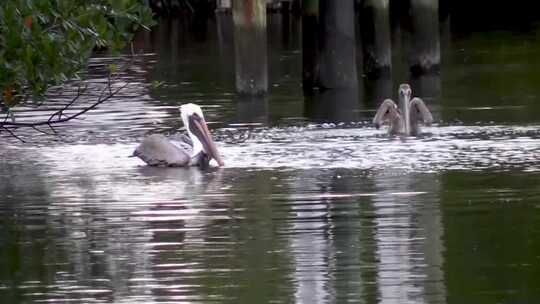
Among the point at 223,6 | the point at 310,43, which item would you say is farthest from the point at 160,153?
the point at 223,6

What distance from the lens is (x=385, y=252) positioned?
1166 centimetres

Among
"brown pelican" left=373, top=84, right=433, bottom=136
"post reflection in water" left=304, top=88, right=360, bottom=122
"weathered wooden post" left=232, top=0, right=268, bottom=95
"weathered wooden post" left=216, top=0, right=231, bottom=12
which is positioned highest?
"weathered wooden post" left=232, top=0, right=268, bottom=95

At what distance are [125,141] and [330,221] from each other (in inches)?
310

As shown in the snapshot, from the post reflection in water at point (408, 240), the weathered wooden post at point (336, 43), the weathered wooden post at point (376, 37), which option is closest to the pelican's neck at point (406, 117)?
the post reflection in water at point (408, 240)

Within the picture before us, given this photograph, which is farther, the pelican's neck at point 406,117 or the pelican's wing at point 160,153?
the pelican's neck at point 406,117

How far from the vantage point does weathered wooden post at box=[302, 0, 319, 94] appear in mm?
28109

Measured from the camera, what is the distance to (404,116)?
2053cm

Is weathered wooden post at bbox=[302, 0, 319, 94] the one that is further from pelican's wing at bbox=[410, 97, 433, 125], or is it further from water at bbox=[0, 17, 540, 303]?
pelican's wing at bbox=[410, 97, 433, 125]

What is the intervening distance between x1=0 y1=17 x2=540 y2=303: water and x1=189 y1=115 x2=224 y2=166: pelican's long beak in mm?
216

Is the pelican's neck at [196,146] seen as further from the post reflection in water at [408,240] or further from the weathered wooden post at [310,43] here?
the weathered wooden post at [310,43]

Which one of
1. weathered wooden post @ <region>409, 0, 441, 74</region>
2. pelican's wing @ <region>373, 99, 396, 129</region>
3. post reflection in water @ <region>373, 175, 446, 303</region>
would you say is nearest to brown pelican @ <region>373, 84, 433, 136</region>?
pelican's wing @ <region>373, 99, 396, 129</region>

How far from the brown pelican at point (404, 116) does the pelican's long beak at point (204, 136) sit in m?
Result: 2.87

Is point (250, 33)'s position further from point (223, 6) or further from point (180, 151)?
point (223, 6)

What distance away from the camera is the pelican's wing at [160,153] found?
1802cm
